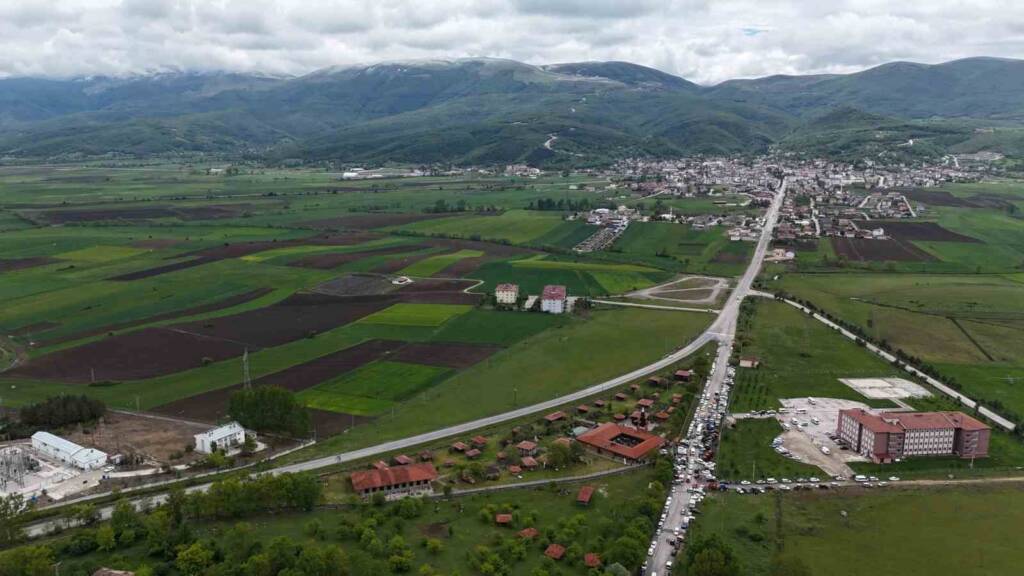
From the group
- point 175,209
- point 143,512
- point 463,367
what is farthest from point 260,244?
point 143,512

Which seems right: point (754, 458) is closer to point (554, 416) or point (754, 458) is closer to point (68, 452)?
point (554, 416)

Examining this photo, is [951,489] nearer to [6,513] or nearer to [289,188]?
[6,513]

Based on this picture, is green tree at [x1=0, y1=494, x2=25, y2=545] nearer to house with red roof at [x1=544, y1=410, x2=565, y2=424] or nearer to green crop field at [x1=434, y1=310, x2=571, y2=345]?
house with red roof at [x1=544, y1=410, x2=565, y2=424]

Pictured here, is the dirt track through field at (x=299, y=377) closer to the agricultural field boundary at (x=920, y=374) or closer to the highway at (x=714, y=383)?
the highway at (x=714, y=383)

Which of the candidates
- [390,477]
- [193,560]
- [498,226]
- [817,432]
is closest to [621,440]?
[817,432]

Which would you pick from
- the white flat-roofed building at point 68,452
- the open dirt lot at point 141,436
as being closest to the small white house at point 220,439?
the open dirt lot at point 141,436

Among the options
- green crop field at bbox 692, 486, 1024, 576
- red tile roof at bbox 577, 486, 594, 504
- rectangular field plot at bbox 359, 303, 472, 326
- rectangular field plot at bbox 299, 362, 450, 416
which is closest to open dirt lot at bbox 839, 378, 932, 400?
green crop field at bbox 692, 486, 1024, 576
